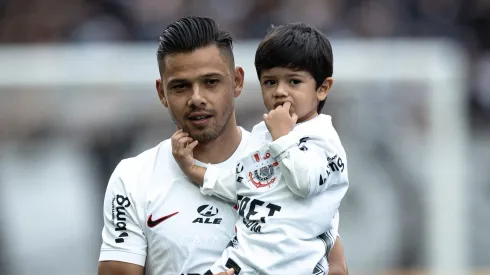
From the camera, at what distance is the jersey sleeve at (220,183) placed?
11.1ft

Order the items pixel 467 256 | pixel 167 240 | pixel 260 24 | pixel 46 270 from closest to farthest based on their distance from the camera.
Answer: pixel 167 240 < pixel 46 270 < pixel 467 256 < pixel 260 24

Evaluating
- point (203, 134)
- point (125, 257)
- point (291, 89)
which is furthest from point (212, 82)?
point (125, 257)

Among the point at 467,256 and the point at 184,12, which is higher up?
the point at 184,12

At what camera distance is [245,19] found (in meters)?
9.82

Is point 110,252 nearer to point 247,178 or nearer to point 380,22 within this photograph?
point 247,178

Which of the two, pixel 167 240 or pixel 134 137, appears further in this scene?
pixel 134 137

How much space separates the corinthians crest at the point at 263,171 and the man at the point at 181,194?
0.22 metres

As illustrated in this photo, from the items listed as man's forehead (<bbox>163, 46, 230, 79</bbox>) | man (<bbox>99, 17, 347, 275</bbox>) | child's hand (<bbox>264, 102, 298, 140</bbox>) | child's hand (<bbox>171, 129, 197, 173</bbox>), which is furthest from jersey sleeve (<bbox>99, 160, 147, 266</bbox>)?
child's hand (<bbox>264, 102, 298, 140</bbox>)

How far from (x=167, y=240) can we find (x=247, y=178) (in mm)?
350

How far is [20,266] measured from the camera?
7832 mm

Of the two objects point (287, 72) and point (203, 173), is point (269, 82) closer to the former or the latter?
point (287, 72)

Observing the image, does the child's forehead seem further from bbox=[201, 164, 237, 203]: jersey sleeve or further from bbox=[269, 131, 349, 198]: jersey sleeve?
bbox=[201, 164, 237, 203]: jersey sleeve

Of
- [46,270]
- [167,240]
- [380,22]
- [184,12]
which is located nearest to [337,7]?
[380,22]

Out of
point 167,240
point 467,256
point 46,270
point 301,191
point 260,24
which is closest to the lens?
point 301,191
